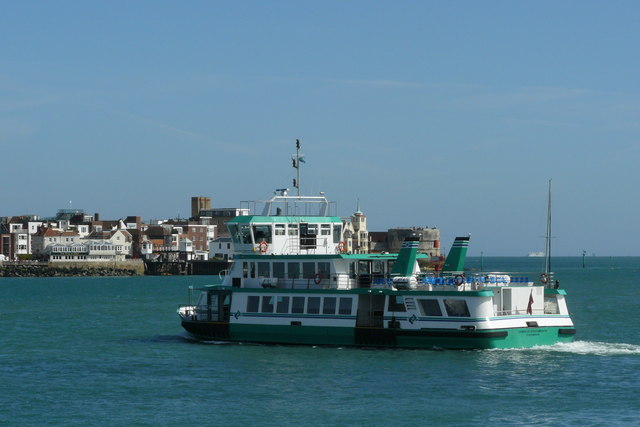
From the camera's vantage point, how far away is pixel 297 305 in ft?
141

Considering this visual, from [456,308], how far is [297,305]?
22.3 feet

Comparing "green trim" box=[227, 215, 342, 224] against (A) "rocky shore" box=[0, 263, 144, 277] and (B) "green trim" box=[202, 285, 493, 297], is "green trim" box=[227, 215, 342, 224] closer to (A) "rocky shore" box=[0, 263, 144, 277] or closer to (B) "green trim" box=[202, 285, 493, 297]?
(B) "green trim" box=[202, 285, 493, 297]

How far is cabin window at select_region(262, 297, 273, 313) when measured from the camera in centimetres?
4372

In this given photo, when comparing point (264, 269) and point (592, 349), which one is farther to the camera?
point (264, 269)

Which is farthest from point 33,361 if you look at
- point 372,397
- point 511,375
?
point 511,375

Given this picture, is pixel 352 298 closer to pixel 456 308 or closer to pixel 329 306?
pixel 329 306

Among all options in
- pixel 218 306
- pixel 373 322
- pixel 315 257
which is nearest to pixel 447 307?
pixel 373 322

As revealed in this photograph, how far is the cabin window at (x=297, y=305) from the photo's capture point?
Answer: 4300 centimetres

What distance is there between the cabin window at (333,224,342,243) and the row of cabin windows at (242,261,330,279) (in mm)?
3342

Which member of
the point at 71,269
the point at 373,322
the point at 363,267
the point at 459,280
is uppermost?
the point at 363,267

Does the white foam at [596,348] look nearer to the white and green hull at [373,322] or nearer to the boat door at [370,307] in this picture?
Answer: the white and green hull at [373,322]

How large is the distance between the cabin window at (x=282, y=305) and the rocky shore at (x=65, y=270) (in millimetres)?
127555

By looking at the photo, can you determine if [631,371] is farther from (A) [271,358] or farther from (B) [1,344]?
(B) [1,344]

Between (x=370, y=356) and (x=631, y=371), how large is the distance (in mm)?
9471
